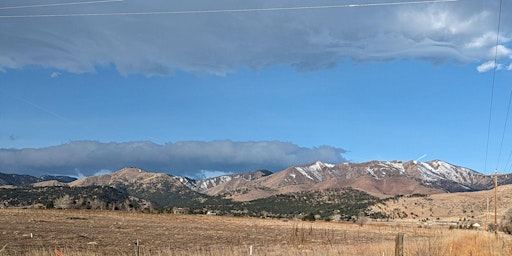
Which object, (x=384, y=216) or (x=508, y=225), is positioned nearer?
(x=508, y=225)

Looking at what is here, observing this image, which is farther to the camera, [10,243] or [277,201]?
[277,201]

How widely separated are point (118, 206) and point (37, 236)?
6107cm

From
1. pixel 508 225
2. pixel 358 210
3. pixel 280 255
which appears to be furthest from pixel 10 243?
pixel 358 210

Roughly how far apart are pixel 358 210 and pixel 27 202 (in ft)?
271

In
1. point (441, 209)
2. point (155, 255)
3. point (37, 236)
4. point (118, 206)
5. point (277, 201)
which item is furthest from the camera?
point (277, 201)

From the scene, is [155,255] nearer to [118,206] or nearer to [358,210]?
[118,206]

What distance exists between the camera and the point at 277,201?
18700 centimetres

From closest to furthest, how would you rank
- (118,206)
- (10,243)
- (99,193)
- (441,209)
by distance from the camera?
(10,243) → (118,206) → (441,209) → (99,193)

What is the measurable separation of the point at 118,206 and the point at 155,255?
7117cm

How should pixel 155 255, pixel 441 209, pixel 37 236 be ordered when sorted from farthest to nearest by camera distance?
1. pixel 441 209
2. pixel 37 236
3. pixel 155 255

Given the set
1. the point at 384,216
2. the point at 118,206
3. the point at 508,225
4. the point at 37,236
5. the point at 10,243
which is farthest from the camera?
the point at 384,216

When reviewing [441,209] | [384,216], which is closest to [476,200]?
[441,209]

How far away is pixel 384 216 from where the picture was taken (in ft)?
438

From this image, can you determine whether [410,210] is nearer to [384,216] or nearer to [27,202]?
[384,216]
